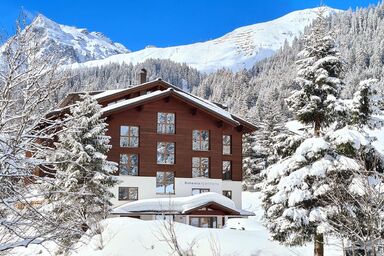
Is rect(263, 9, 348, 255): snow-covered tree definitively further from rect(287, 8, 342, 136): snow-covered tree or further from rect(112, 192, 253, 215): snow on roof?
rect(112, 192, 253, 215): snow on roof

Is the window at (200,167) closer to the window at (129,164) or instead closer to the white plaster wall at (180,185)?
the white plaster wall at (180,185)

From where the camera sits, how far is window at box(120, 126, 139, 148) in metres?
36.4

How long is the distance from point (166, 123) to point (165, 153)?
2.32 metres

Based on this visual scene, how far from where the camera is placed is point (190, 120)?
126 feet

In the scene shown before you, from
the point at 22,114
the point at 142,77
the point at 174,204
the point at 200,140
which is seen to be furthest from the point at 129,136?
the point at 22,114

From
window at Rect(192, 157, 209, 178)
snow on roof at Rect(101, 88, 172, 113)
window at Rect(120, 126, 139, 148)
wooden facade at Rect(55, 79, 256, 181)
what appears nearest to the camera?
snow on roof at Rect(101, 88, 172, 113)

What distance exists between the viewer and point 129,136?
36.7 meters

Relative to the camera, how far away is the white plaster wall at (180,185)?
1403 inches

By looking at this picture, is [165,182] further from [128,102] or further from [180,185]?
[128,102]

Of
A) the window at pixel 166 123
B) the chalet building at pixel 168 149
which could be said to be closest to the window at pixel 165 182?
the chalet building at pixel 168 149

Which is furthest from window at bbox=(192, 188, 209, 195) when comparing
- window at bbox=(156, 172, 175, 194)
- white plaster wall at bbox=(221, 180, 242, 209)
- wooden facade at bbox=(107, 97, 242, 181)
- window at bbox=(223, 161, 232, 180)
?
window at bbox=(223, 161, 232, 180)

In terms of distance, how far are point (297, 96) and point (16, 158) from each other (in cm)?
1463

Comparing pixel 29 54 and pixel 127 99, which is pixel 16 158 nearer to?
pixel 29 54

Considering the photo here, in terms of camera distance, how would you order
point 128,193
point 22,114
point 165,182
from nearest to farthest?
1. point 22,114
2. point 128,193
3. point 165,182
